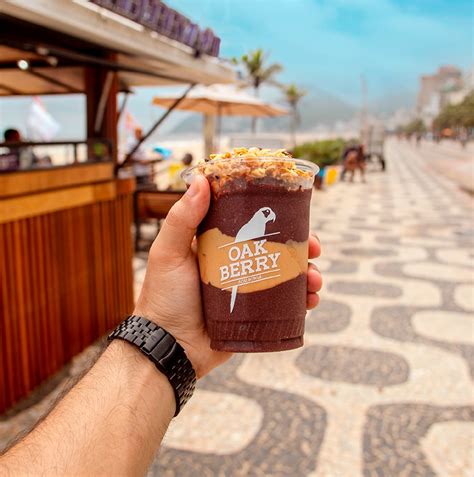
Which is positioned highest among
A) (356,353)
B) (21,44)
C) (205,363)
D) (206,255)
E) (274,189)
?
(21,44)

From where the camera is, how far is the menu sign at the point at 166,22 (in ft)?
11.0

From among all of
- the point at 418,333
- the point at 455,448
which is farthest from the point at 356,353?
the point at 455,448

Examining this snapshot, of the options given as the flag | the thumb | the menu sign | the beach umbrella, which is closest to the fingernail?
the thumb

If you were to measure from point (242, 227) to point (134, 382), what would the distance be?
465 millimetres

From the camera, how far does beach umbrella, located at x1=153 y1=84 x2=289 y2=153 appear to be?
414 inches

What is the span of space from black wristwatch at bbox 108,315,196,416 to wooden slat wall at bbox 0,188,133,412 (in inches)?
83.5

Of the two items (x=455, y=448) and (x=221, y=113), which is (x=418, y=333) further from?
(x=221, y=113)

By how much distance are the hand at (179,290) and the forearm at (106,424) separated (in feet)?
0.53

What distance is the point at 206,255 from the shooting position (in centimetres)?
136

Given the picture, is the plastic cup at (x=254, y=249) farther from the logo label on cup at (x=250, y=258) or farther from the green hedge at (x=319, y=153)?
the green hedge at (x=319, y=153)

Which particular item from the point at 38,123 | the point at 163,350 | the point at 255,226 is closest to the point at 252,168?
the point at 255,226

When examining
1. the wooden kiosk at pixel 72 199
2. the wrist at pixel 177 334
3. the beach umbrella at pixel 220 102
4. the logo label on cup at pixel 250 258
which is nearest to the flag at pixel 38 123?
the beach umbrella at pixel 220 102

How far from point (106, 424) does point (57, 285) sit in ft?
9.04

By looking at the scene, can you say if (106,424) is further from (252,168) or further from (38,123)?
(38,123)
